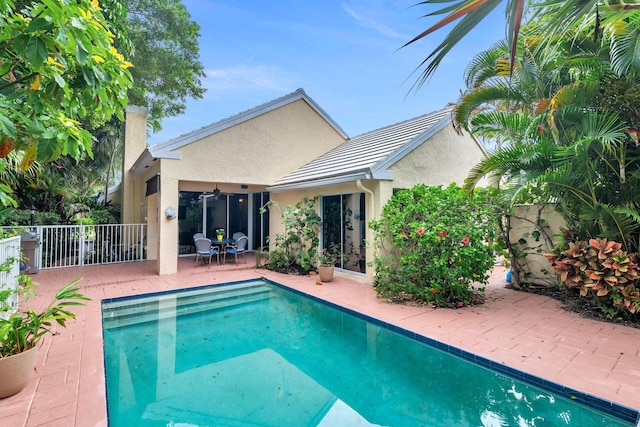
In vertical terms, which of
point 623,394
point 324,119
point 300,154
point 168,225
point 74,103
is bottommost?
point 623,394

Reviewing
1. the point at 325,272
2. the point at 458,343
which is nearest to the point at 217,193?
the point at 325,272

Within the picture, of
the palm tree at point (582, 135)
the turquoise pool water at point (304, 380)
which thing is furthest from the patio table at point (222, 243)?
the palm tree at point (582, 135)

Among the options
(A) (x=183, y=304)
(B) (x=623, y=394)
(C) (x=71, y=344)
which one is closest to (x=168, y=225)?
(A) (x=183, y=304)

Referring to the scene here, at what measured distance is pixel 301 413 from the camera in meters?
4.29

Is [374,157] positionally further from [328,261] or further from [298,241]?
[298,241]

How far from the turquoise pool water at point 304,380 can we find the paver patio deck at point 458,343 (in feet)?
1.15

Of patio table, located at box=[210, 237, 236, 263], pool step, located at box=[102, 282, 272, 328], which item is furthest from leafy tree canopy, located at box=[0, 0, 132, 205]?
patio table, located at box=[210, 237, 236, 263]

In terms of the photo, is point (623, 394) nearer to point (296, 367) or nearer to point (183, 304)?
point (296, 367)

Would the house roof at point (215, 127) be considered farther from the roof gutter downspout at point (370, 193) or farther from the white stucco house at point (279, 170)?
the roof gutter downspout at point (370, 193)

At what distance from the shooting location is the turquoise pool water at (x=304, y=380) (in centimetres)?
414

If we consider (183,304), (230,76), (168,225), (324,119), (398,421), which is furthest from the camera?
(230,76)

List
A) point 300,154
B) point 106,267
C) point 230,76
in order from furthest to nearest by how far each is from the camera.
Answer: point 230,76 → point 300,154 → point 106,267

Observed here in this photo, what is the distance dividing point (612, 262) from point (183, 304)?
413 inches

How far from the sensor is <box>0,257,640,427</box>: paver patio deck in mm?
3969
